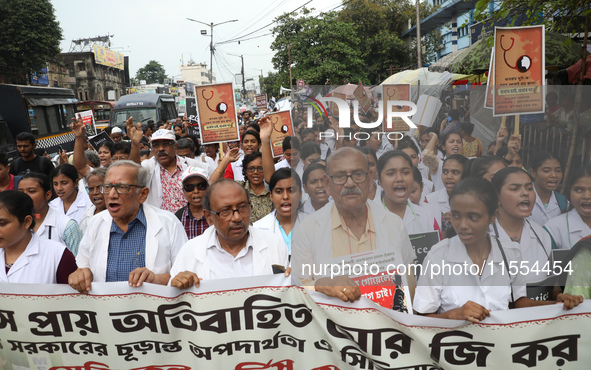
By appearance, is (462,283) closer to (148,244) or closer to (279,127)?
(148,244)

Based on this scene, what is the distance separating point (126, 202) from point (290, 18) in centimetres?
2738

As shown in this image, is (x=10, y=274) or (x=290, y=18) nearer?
(x=10, y=274)

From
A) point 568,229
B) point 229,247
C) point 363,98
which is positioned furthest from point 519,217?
point 229,247

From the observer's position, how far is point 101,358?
254cm

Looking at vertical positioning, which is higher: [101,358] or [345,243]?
[345,243]

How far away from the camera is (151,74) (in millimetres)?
105625

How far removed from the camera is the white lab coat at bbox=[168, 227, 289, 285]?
2605 mm

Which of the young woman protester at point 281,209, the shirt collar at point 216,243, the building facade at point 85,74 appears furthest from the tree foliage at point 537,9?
the building facade at point 85,74

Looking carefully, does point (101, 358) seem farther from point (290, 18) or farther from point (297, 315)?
point (290, 18)

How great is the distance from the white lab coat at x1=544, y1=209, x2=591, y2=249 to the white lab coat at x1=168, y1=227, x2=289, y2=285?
1290 millimetres

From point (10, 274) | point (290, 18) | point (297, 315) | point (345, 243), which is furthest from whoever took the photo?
point (290, 18)

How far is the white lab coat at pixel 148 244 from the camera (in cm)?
278

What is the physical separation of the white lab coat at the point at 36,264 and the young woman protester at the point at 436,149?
1.97 m

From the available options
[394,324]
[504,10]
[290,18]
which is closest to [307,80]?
[290,18]
